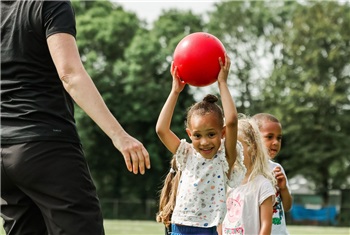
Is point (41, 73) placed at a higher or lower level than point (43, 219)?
higher

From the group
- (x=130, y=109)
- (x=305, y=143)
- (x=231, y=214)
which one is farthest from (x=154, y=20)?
(x=231, y=214)

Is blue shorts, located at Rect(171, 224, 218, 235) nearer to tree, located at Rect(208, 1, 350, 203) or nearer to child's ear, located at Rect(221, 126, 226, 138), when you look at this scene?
child's ear, located at Rect(221, 126, 226, 138)

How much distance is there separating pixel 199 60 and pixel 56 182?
1827 millimetres

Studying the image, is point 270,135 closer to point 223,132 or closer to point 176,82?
point 223,132

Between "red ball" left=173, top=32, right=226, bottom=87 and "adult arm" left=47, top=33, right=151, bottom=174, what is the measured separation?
1.58 meters

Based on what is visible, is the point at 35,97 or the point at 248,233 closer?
the point at 35,97

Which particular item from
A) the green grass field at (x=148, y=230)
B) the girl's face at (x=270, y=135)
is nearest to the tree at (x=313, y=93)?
the green grass field at (x=148, y=230)

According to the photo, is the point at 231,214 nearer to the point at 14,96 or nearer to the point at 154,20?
the point at 14,96

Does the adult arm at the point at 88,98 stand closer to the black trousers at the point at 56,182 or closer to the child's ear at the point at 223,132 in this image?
the black trousers at the point at 56,182

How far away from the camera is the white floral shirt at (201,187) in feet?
18.4

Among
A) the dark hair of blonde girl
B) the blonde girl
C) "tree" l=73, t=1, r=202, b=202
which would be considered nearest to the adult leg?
the dark hair of blonde girl

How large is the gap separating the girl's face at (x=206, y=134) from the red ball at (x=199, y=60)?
273 mm

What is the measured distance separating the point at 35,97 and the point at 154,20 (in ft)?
158

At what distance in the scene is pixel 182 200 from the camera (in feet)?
18.7
